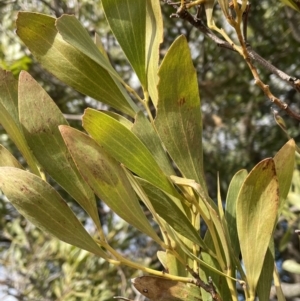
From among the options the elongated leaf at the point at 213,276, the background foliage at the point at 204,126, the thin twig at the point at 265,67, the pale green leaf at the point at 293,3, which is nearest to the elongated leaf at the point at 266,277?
the elongated leaf at the point at 213,276

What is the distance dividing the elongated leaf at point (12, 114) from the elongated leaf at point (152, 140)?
0.34 ft

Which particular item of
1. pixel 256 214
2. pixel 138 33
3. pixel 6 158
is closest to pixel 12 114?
pixel 6 158

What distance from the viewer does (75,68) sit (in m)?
0.56

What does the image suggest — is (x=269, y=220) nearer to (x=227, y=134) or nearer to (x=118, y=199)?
(x=118, y=199)

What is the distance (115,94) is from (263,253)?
210 mm

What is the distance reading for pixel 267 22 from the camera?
299cm

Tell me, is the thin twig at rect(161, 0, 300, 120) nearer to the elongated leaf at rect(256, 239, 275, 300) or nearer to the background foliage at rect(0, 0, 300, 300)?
the elongated leaf at rect(256, 239, 275, 300)

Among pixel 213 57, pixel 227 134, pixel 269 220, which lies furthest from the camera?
pixel 227 134

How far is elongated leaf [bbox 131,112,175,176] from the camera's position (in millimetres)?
512

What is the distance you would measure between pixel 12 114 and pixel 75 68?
77 millimetres

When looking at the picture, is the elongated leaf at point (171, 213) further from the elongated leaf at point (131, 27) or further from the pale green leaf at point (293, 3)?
the pale green leaf at point (293, 3)

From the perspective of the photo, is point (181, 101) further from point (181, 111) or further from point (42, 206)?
point (42, 206)

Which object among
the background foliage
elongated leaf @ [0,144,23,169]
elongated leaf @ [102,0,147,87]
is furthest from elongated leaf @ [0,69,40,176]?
the background foliage

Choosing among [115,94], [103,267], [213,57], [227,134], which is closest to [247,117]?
[227,134]
